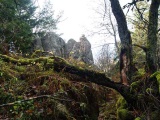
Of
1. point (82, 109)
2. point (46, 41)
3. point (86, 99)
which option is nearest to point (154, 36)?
point (86, 99)

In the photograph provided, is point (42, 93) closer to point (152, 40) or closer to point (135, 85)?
point (135, 85)

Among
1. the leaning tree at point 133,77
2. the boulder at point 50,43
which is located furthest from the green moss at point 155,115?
the boulder at point 50,43

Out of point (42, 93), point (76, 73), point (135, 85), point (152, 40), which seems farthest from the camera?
point (152, 40)

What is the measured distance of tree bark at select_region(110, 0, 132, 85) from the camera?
7.39m

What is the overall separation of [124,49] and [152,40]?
36.5 inches

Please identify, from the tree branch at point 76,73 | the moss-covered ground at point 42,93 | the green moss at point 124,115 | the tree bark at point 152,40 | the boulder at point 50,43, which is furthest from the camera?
the boulder at point 50,43

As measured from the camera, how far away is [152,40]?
750 centimetres

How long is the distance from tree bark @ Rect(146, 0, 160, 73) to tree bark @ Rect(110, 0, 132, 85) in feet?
1.94

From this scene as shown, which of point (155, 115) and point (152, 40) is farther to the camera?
point (152, 40)

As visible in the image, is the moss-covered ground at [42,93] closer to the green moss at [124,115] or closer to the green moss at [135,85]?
the green moss at [124,115]

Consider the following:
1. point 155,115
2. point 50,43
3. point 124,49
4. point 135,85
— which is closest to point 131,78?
point 135,85

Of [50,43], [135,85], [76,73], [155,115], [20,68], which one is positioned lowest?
[155,115]

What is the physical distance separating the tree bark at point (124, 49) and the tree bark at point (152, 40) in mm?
592

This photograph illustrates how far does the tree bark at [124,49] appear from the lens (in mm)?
7395
